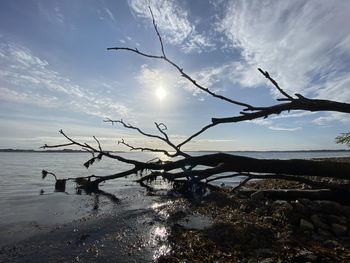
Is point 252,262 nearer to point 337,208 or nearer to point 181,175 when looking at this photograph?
point 337,208

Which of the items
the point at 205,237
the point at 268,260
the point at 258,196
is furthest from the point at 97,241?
the point at 258,196

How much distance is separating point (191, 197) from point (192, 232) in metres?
6.65

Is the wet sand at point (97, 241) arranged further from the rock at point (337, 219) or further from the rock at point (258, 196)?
the rock at point (337, 219)

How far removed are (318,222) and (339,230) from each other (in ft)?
2.18

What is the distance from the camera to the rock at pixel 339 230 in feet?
24.9

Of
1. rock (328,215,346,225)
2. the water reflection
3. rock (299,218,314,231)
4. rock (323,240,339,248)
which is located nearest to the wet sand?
the water reflection

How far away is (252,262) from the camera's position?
19.5ft

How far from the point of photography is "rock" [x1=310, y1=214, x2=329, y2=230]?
26.4 ft

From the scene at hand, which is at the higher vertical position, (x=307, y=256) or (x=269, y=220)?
(x=269, y=220)

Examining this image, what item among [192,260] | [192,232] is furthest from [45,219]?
[192,260]

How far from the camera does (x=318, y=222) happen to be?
8266mm

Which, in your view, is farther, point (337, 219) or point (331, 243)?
point (337, 219)

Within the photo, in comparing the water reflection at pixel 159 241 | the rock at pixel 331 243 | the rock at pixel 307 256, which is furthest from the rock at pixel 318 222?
the water reflection at pixel 159 241

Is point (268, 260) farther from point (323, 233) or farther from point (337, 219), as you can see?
point (337, 219)
